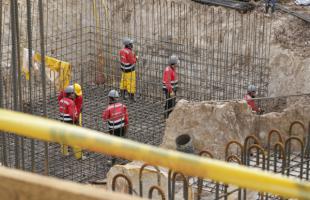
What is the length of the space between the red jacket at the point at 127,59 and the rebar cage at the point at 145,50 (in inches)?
32.7

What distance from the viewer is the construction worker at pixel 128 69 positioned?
1484 centimetres

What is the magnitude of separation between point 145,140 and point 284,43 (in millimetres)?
3684

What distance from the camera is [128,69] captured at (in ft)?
49.4

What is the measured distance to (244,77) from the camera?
14844 mm

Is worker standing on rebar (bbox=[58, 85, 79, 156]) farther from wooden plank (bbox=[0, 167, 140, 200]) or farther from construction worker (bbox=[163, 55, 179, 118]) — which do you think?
wooden plank (bbox=[0, 167, 140, 200])

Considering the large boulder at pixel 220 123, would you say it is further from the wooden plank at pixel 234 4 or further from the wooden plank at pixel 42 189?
the wooden plank at pixel 42 189

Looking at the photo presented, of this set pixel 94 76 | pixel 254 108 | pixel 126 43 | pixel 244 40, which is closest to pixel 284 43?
pixel 244 40

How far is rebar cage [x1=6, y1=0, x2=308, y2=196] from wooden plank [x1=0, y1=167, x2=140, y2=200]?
997 centimetres

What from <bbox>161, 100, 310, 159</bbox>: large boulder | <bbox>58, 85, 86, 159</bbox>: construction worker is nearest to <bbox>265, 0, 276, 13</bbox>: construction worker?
<bbox>161, 100, 310, 159</bbox>: large boulder

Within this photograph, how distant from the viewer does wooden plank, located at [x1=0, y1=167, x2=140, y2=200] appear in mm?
2795

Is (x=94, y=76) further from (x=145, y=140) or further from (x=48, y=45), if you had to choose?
(x=145, y=140)

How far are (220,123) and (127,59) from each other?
13.9ft

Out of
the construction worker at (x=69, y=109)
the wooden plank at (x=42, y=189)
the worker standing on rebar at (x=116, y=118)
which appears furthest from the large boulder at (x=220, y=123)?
the wooden plank at (x=42, y=189)

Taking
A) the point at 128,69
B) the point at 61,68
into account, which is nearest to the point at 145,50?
the point at 128,69
